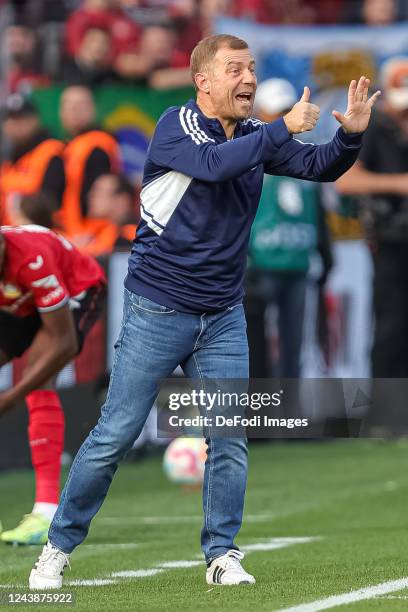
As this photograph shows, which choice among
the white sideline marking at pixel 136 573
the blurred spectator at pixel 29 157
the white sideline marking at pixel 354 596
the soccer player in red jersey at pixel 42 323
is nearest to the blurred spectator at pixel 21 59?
the blurred spectator at pixel 29 157

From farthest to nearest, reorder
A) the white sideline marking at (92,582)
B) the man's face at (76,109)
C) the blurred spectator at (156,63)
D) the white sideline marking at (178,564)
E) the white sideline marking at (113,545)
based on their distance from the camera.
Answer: the blurred spectator at (156,63) < the man's face at (76,109) < the white sideline marking at (113,545) < the white sideline marking at (178,564) < the white sideline marking at (92,582)

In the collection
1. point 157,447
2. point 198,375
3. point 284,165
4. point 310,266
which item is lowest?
point 157,447

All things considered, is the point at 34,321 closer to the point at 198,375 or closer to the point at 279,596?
the point at 198,375

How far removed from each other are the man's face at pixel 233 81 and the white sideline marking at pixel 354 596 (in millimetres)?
1858

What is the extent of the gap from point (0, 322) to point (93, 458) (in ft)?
6.56

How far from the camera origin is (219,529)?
21.7 feet

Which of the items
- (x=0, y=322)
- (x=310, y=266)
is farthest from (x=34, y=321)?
(x=310, y=266)

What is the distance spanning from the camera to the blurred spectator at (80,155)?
13578mm

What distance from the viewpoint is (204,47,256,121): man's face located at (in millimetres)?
6395

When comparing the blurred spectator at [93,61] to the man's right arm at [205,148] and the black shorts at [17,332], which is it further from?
the man's right arm at [205,148]

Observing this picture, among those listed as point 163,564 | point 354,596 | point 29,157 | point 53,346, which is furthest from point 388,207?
point 354,596

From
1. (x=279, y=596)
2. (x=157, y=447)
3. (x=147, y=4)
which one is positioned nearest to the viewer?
(x=279, y=596)

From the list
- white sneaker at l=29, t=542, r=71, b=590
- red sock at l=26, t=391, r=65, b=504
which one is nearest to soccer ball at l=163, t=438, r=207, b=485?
red sock at l=26, t=391, r=65, b=504

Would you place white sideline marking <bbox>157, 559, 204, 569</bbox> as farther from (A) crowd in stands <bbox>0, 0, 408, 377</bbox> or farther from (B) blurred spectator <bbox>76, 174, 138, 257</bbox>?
(B) blurred spectator <bbox>76, 174, 138, 257</bbox>
